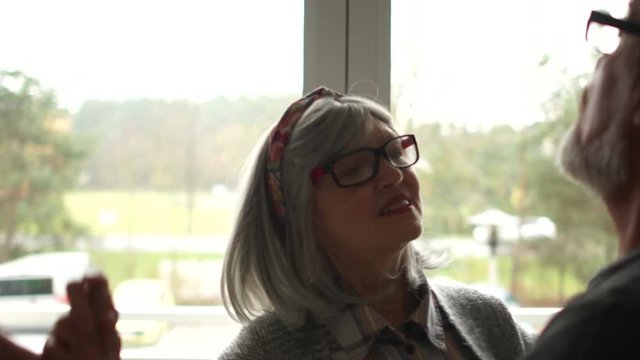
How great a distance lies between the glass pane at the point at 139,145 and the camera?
5.61ft

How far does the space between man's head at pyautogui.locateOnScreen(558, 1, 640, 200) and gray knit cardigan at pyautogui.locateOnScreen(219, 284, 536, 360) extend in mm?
409

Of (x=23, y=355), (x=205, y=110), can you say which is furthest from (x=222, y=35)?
(x=23, y=355)

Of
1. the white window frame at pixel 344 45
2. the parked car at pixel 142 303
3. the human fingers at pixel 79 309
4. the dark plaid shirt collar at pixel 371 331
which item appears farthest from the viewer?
the parked car at pixel 142 303

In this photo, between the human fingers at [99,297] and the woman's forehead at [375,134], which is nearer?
the human fingers at [99,297]

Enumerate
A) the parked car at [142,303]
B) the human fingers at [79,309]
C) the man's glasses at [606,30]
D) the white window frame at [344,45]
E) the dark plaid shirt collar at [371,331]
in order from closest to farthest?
the human fingers at [79,309] → the man's glasses at [606,30] → the dark plaid shirt collar at [371,331] → the white window frame at [344,45] → the parked car at [142,303]

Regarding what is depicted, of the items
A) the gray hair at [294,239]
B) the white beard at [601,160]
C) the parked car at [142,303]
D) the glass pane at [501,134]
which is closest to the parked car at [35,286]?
the parked car at [142,303]

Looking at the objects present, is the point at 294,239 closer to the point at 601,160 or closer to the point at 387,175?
the point at 387,175

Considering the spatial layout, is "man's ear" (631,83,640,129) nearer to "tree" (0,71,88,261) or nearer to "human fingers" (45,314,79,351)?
"human fingers" (45,314,79,351)

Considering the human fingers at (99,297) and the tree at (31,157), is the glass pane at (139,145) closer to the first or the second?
the tree at (31,157)

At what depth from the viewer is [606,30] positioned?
3.88 ft

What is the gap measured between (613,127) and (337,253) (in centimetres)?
58

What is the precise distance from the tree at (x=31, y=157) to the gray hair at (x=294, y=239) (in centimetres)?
52

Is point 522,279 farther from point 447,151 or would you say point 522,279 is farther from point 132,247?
point 132,247

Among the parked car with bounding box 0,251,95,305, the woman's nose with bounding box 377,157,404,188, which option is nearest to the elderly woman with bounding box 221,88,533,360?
the woman's nose with bounding box 377,157,404,188
